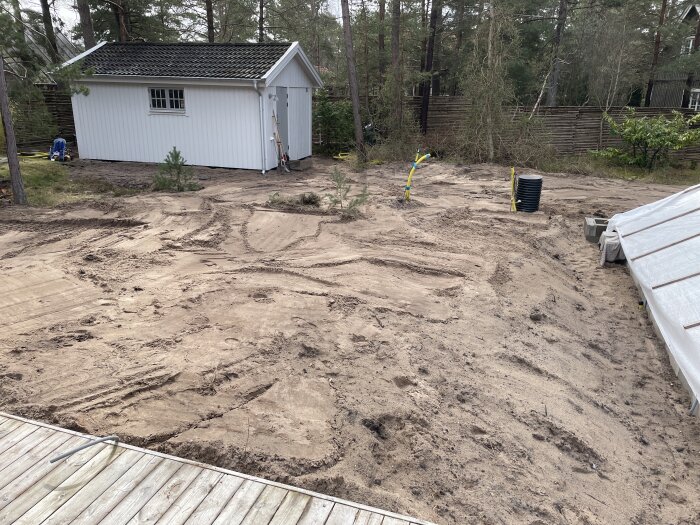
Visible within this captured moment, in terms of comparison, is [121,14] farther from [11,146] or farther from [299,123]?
[11,146]

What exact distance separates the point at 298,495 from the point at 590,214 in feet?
31.6

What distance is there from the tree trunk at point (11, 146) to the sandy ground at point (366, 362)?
157 centimetres

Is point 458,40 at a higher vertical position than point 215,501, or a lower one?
higher

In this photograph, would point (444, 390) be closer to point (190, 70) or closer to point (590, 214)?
point (590, 214)

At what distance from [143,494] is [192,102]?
1297 centimetres

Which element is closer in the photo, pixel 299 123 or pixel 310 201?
pixel 310 201

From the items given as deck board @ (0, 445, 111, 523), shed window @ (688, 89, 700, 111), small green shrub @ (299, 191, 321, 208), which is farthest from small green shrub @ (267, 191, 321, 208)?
shed window @ (688, 89, 700, 111)

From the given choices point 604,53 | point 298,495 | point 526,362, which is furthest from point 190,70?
point 604,53

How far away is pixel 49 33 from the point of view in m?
17.6

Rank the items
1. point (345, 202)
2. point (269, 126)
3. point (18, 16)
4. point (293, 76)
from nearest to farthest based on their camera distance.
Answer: point (18, 16) < point (345, 202) < point (269, 126) < point (293, 76)

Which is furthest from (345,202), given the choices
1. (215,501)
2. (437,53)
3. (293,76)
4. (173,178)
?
(437,53)

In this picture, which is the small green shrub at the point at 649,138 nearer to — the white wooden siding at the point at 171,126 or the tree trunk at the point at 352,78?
the tree trunk at the point at 352,78

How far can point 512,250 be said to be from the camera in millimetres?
8289

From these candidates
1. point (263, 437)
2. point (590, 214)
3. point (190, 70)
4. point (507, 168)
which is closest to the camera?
point (263, 437)
